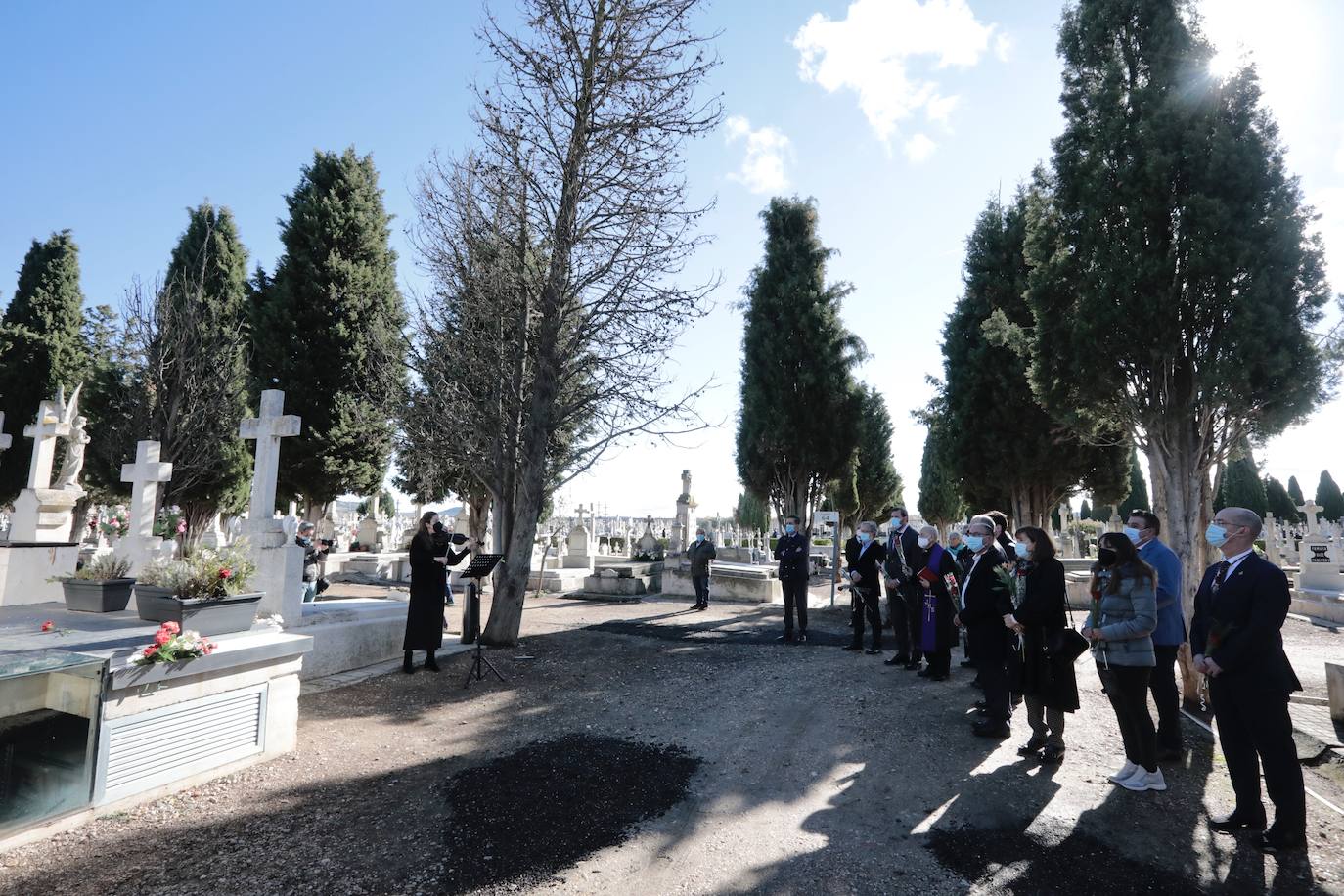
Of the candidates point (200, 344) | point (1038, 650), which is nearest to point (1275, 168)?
point (1038, 650)

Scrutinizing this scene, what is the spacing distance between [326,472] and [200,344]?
496 cm

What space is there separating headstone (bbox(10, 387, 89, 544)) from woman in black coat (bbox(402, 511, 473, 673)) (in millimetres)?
5256

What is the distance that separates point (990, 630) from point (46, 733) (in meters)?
6.42

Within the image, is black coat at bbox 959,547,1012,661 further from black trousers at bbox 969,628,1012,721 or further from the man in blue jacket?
the man in blue jacket

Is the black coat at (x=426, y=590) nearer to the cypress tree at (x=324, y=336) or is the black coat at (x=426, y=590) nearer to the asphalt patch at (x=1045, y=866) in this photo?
the asphalt patch at (x=1045, y=866)

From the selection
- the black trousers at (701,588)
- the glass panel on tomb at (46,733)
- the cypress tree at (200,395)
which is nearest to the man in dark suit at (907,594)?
the black trousers at (701,588)

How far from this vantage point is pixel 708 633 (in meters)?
10.8

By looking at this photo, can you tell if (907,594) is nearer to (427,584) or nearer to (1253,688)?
(1253,688)

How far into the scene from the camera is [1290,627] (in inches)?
476

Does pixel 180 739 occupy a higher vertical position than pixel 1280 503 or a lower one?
lower

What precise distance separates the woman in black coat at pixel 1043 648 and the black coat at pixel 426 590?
5552mm

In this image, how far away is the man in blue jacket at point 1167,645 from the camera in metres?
4.92

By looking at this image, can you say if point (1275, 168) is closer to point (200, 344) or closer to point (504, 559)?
point (504, 559)

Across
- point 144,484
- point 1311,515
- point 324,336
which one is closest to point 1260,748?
point 144,484
